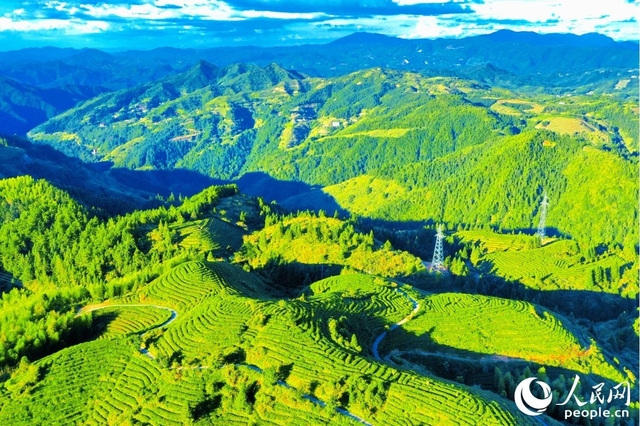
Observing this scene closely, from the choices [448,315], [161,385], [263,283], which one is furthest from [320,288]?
[161,385]

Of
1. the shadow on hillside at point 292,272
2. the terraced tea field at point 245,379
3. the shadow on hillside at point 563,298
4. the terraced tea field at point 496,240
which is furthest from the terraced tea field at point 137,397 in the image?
the terraced tea field at point 496,240

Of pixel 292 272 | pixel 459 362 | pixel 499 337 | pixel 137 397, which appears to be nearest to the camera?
pixel 137 397

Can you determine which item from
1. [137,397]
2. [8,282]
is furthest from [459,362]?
[8,282]

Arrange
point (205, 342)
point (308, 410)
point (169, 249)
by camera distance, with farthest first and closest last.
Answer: point (169, 249)
point (205, 342)
point (308, 410)

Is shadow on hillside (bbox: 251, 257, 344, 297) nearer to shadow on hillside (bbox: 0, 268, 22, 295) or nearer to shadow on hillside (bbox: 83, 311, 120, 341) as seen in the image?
shadow on hillside (bbox: 83, 311, 120, 341)

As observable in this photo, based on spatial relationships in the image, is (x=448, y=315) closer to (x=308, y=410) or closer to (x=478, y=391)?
(x=478, y=391)

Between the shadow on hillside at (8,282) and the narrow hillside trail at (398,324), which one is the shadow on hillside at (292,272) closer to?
the narrow hillside trail at (398,324)

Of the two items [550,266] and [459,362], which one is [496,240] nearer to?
[550,266]

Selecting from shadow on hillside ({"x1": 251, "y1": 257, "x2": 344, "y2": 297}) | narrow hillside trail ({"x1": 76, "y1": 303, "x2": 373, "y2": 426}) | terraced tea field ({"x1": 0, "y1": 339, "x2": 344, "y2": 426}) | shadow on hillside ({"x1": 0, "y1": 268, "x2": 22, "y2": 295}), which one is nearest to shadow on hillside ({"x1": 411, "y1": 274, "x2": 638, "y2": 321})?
shadow on hillside ({"x1": 251, "y1": 257, "x2": 344, "y2": 297})

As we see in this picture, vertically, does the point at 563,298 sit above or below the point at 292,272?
below
